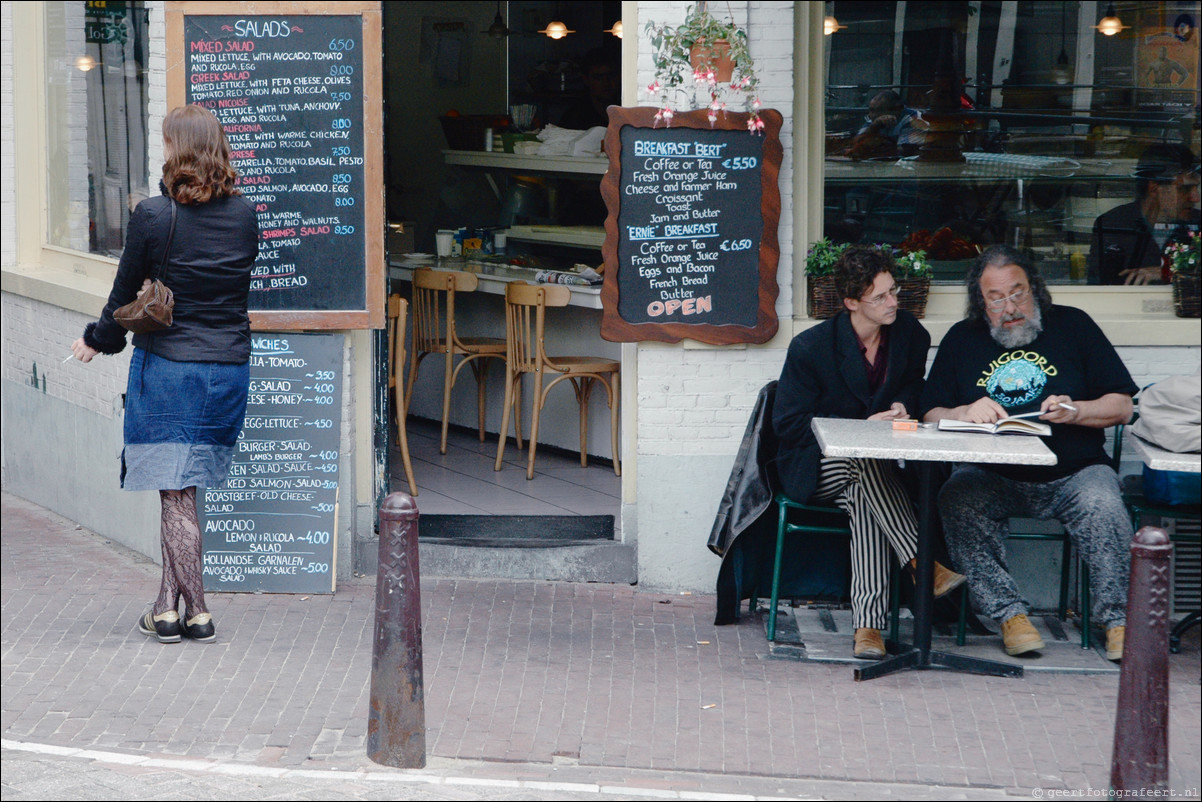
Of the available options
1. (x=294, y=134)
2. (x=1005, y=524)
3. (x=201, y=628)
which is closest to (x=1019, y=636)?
(x=1005, y=524)

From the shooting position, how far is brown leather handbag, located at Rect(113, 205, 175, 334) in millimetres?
5516

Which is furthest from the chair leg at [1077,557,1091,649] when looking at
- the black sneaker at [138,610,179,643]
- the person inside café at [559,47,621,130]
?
the person inside café at [559,47,621,130]

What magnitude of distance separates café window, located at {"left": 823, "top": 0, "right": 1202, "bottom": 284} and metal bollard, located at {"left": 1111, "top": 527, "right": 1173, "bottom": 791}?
263 cm

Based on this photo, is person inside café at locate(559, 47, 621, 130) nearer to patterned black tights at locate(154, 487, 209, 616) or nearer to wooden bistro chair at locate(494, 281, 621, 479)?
wooden bistro chair at locate(494, 281, 621, 479)

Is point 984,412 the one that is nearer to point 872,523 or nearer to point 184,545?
point 872,523

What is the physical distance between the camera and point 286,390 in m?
6.59

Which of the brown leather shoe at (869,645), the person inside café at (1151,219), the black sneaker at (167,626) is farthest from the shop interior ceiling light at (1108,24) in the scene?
the black sneaker at (167,626)

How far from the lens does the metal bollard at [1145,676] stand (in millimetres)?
4164

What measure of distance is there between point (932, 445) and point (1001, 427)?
43 centimetres

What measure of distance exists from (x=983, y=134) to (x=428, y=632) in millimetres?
3308

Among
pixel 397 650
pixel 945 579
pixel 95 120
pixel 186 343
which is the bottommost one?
pixel 945 579

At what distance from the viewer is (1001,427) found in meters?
5.49

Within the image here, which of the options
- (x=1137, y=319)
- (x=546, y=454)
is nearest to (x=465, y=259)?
(x=546, y=454)

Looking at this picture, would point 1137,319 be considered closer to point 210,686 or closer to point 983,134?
point 983,134
